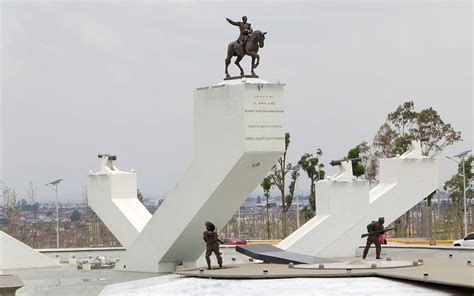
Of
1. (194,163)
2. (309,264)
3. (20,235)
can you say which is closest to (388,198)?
(194,163)

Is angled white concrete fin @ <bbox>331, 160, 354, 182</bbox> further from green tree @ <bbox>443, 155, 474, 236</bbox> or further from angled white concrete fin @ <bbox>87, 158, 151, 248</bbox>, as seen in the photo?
green tree @ <bbox>443, 155, 474, 236</bbox>

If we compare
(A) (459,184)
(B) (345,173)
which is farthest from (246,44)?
(A) (459,184)

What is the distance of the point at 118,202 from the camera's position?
90.0 feet

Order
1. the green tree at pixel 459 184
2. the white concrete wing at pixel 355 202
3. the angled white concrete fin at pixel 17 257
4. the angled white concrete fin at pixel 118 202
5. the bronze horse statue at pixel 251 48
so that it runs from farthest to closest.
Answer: the green tree at pixel 459 184 → the white concrete wing at pixel 355 202 → the angled white concrete fin at pixel 17 257 → the angled white concrete fin at pixel 118 202 → the bronze horse statue at pixel 251 48

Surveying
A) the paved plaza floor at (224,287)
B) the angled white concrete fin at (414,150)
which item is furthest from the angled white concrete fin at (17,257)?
the angled white concrete fin at (414,150)

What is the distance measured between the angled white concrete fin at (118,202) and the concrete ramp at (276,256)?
5440 millimetres

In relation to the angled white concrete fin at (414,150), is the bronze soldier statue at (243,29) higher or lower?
higher

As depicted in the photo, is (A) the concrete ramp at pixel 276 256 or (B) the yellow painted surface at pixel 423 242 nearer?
(A) the concrete ramp at pixel 276 256

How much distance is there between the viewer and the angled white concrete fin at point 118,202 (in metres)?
26.9

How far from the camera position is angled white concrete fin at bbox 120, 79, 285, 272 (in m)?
22.0

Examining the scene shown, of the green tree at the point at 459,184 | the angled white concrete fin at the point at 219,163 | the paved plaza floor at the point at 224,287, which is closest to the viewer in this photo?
the paved plaza floor at the point at 224,287

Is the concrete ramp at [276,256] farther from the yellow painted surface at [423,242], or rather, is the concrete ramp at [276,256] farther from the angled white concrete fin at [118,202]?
the yellow painted surface at [423,242]

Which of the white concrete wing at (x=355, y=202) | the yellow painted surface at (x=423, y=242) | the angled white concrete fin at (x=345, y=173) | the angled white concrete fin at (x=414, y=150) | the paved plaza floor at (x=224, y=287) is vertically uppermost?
the angled white concrete fin at (x=414, y=150)

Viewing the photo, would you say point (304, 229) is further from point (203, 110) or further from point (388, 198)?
point (203, 110)
